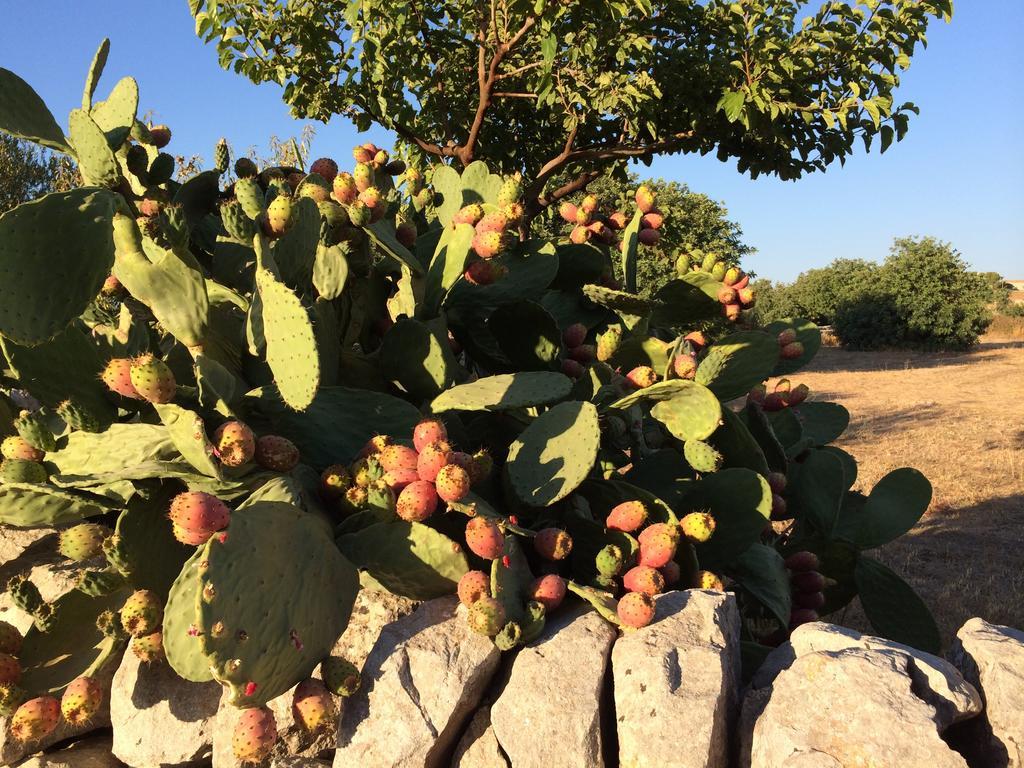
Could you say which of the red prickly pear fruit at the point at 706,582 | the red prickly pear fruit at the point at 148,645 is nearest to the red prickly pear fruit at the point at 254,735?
the red prickly pear fruit at the point at 148,645

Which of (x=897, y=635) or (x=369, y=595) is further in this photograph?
(x=897, y=635)

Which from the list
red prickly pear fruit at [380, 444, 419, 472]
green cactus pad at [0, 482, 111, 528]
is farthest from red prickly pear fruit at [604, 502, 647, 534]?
green cactus pad at [0, 482, 111, 528]

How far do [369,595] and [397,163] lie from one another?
1.76 m

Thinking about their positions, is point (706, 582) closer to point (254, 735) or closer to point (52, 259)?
point (254, 735)

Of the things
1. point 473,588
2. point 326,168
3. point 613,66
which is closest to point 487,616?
point 473,588

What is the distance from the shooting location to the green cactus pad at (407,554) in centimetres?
184

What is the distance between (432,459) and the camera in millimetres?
1814

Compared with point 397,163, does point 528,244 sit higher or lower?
lower

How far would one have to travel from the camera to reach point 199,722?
6.41ft

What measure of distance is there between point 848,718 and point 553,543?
74cm

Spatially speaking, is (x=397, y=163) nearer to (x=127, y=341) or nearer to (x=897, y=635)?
(x=127, y=341)

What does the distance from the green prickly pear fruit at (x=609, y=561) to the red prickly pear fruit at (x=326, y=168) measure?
164 cm

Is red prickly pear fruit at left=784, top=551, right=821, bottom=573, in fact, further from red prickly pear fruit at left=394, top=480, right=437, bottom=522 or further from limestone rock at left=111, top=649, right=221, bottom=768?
limestone rock at left=111, top=649, right=221, bottom=768

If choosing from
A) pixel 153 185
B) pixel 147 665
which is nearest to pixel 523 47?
pixel 153 185
